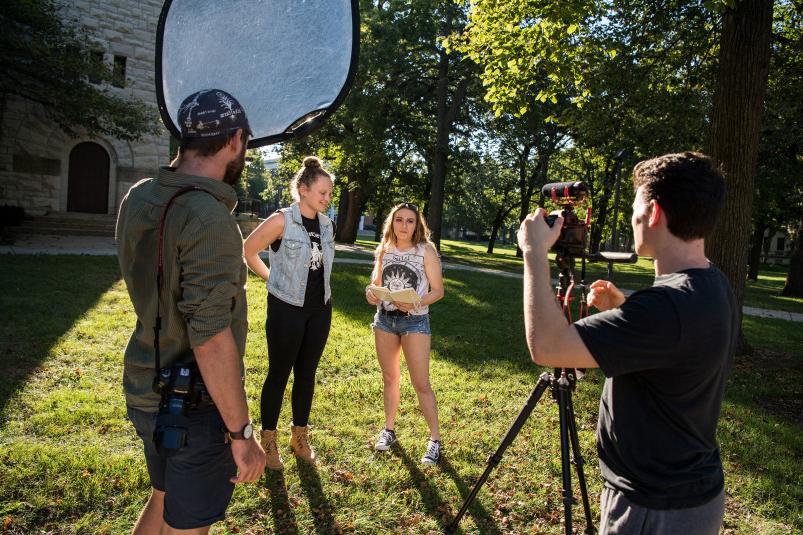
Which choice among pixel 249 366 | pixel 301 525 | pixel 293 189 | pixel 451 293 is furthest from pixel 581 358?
pixel 451 293

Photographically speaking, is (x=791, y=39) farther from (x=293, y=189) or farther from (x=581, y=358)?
(x=581, y=358)

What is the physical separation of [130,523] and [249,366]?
10.4 feet

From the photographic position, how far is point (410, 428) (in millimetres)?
4934

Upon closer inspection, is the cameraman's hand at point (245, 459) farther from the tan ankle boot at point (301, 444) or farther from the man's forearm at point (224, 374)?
the tan ankle boot at point (301, 444)

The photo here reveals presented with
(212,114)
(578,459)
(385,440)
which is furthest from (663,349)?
(385,440)

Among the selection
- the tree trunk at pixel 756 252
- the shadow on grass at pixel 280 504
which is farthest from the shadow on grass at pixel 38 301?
the tree trunk at pixel 756 252

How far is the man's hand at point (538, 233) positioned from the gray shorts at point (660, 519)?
0.87 m

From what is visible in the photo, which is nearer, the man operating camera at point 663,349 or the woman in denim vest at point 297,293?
the man operating camera at point 663,349

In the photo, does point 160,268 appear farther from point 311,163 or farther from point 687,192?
point 311,163

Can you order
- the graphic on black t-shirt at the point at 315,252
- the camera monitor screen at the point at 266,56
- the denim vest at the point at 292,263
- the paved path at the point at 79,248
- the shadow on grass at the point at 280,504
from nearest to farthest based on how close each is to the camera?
the camera monitor screen at the point at 266,56 < the shadow on grass at the point at 280,504 < the denim vest at the point at 292,263 < the graphic on black t-shirt at the point at 315,252 < the paved path at the point at 79,248

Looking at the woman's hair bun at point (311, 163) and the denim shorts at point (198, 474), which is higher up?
the woman's hair bun at point (311, 163)

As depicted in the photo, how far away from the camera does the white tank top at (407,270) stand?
448 cm

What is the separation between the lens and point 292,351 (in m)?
3.87

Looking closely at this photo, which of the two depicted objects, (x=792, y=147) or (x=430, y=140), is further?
(x=430, y=140)
